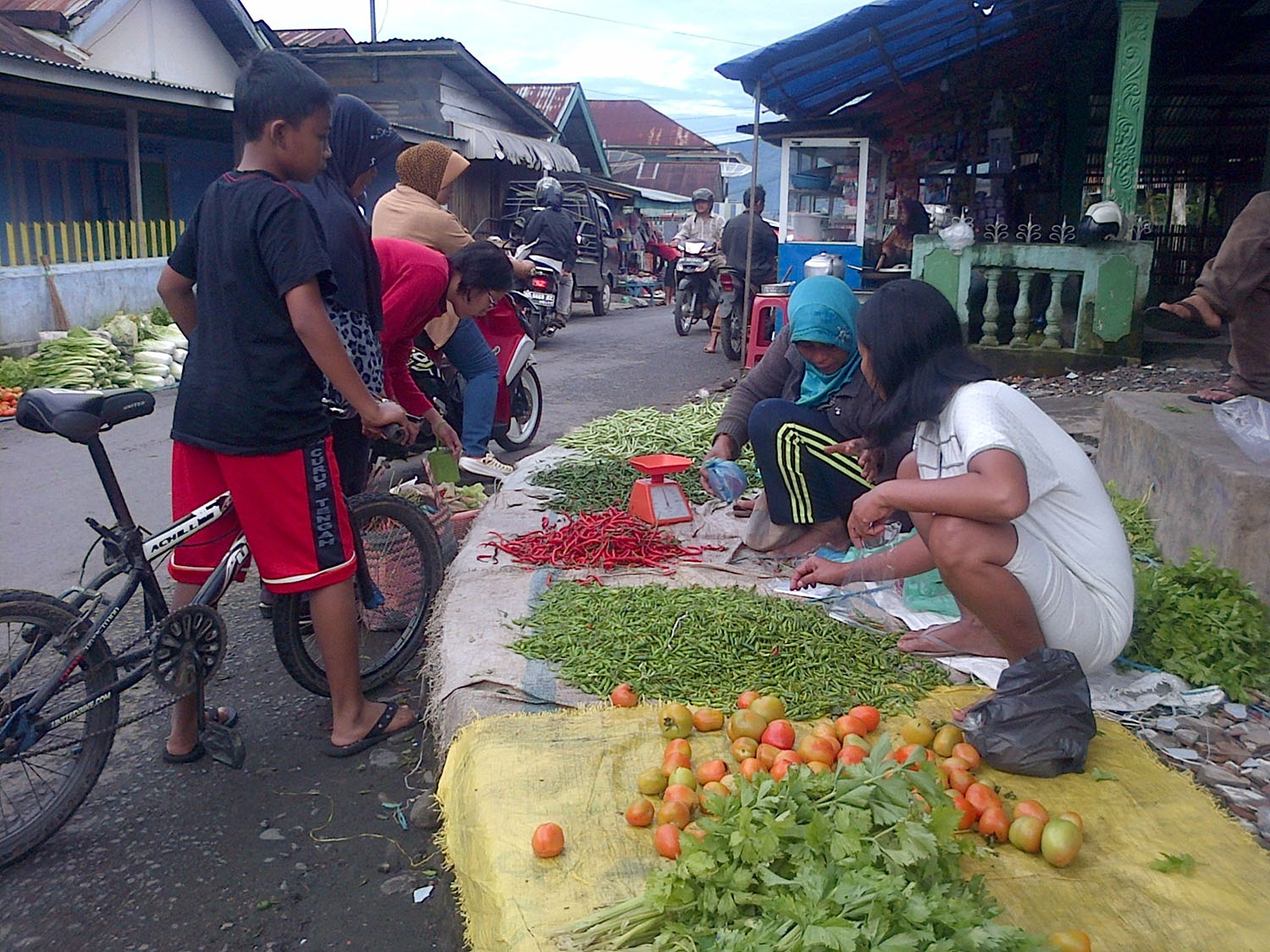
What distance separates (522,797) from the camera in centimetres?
249

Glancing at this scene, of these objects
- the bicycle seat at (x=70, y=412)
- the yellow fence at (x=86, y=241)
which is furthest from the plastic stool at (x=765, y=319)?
the yellow fence at (x=86, y=241)

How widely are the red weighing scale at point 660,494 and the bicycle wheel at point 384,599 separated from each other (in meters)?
1.07

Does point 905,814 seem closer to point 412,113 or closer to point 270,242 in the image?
point 270,242

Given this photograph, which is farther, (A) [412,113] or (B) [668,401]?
(A) [412,113]

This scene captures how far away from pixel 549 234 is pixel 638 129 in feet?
122

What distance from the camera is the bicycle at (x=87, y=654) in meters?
2.67

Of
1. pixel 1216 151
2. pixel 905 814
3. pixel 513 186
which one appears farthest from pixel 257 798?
pixel 513 186

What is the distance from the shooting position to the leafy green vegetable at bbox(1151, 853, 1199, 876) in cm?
219

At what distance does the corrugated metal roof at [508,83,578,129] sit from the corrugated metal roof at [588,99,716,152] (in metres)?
17.7

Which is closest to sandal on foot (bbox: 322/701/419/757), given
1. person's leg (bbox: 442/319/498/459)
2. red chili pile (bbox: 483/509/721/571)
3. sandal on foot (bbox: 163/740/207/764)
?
sandal on foot (bbox: 163/740/207/764)

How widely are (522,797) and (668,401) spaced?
23.2ft

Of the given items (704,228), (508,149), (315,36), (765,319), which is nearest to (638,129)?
(315,36)

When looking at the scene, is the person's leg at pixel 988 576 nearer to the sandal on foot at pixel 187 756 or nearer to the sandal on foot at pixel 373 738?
the sandal on foot at pixel 373 738

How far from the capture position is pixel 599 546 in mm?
4180
